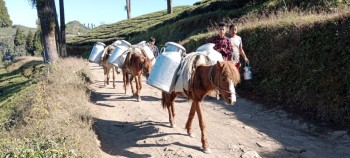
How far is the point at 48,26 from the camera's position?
56.7ft

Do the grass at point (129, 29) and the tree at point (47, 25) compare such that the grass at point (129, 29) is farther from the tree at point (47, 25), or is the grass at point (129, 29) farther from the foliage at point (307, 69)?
the foliage at point (307, 69)

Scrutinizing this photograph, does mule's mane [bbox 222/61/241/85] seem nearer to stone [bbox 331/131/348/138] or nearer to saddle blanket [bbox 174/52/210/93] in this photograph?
saddle blanket [bbox 174/52/210/93]

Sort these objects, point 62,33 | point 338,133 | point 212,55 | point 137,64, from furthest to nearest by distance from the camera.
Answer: point 62,33
point 137,64
point 338,133
point 212,55

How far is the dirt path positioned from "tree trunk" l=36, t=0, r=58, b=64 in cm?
757

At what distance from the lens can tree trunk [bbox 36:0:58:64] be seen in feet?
56.3

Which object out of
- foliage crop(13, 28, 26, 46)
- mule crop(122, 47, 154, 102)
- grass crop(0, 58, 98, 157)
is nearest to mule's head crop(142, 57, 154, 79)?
mule crop(122, 47, 154, 102)

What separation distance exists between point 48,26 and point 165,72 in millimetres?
11855

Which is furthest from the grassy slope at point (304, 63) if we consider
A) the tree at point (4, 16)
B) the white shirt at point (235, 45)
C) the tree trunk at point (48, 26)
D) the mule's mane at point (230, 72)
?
the tree at point (4, 16)

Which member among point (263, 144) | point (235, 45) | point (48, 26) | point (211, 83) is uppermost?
point (48, 26)

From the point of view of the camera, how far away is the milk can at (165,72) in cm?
739

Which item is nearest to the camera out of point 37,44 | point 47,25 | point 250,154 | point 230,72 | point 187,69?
point 230,72

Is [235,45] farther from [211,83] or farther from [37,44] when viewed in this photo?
[37,44]

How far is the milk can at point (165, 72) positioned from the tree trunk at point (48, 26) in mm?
11495

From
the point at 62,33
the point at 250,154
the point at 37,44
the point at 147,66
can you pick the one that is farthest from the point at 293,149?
the point at 37,44
